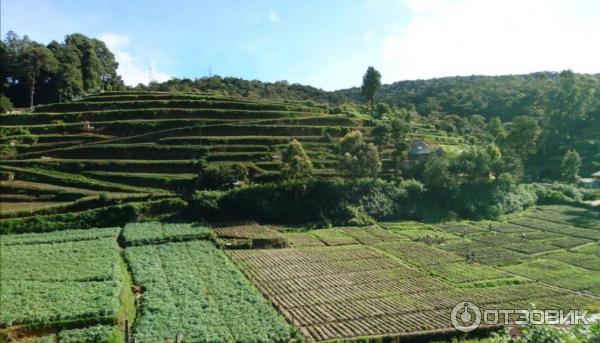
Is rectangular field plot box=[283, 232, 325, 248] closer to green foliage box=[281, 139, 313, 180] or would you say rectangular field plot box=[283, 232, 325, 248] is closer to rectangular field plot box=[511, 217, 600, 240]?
green foliage box=[281, 139, 313, 180]

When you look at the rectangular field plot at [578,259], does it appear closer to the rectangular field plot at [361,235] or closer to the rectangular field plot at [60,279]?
the rectangular field plot at [361,235]

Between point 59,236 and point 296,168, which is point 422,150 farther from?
point 59,236

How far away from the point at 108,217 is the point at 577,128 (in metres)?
76.5

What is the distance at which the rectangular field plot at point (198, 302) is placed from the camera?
70.5 ft

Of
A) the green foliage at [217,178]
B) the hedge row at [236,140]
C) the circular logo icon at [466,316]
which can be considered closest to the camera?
the circular logo icon at [466,316]

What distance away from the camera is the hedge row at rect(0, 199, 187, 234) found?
39.9m

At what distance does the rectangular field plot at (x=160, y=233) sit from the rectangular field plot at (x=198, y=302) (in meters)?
2.30

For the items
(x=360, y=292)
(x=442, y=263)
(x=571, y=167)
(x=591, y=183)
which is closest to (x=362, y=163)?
(x=442, y=263)

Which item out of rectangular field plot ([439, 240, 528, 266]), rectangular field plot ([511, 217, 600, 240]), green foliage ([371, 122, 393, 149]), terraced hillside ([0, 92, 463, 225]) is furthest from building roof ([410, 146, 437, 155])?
rectangular field plot ([439, 240, 528, 266])

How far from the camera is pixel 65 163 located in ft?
171

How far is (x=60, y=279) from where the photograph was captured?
2788 cm

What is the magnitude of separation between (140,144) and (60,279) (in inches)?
1283

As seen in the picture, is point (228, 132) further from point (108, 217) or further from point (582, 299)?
point (582, 299)

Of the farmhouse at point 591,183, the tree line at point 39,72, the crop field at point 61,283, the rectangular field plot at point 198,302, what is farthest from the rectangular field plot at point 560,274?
the tree line at point 39,72
